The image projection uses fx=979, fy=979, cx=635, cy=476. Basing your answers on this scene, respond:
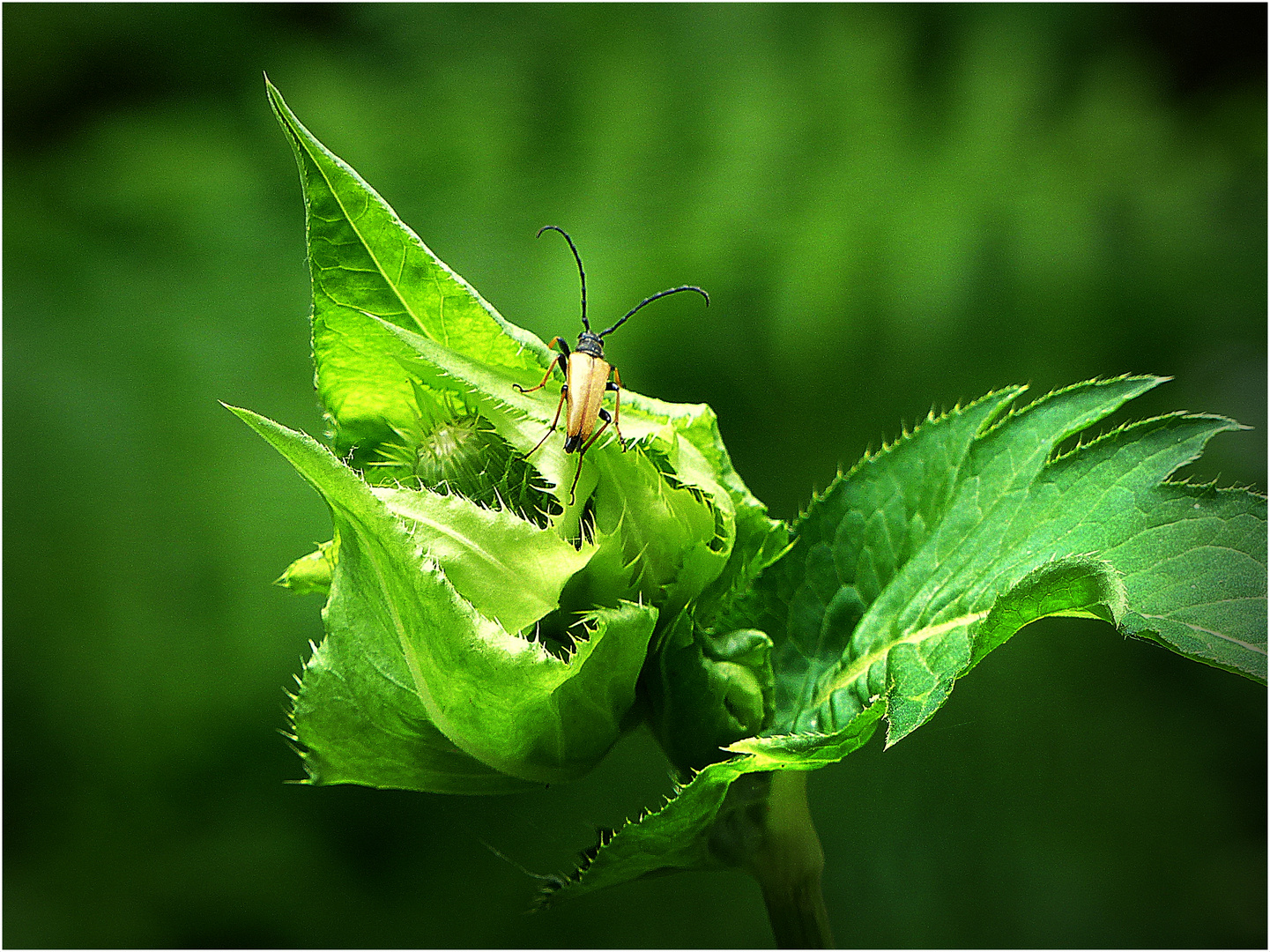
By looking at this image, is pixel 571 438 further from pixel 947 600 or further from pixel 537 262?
pixel 537 262

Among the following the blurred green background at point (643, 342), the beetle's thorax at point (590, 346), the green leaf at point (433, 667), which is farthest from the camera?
the blurred green background at point (643, 342)

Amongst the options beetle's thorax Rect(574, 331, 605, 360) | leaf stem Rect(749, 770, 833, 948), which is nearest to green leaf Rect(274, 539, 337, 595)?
beetle's thorax Rect(574, 331, 605, 360)

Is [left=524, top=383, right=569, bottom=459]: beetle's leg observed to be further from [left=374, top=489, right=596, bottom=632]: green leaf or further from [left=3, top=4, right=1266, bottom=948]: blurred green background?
[left=3, top=4, right=1266, bottom=948]: blurred green background

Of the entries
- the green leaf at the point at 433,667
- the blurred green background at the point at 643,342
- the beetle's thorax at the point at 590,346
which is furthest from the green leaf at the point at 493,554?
the blurred green background at the point at 643,342

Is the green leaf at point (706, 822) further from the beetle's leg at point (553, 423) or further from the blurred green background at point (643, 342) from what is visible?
the blurred green background at point (643, 342)

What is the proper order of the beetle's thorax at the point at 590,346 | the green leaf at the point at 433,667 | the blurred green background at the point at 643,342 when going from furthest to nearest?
the blurred green background at the point at 643,342 → the beetle's thorax at the point at 590,346 → the green leaf at the point at 433,667

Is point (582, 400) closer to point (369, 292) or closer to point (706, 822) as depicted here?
point (369, 292)

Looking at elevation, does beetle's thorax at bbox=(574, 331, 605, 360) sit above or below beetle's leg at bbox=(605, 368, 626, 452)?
above
